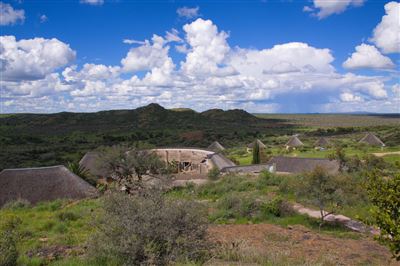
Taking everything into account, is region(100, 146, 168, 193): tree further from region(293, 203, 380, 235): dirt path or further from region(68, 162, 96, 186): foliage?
region(293, 203, 380, 235): dirt path

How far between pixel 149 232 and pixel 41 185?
60.4 ft

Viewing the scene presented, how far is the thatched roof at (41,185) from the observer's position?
72.5ft

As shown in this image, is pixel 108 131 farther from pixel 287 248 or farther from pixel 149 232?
pixel 149 232

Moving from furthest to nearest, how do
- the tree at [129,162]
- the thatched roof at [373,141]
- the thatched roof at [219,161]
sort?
the thatched roof at [373,141] → the thatched roof at [219,161] → the tree at [129,162]

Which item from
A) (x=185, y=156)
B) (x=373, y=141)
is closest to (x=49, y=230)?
(x=185, y=156)

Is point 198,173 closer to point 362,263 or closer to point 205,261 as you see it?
point 362,263

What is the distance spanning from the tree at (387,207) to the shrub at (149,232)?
10.7 ft

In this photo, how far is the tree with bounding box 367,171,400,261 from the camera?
18.3 feet

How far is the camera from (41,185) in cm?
2297

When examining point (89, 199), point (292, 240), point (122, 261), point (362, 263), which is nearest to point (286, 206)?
point (292, 240)

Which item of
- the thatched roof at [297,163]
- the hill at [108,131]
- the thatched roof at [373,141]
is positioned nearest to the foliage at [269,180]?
the thatched roof at [297,163]

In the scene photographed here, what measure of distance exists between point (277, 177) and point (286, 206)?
9.07m

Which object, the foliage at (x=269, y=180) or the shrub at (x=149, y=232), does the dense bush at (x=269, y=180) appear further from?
the shrub at (x=149, y=232)

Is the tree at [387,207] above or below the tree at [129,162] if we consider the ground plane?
above
